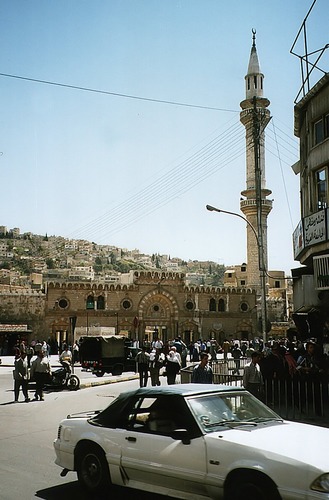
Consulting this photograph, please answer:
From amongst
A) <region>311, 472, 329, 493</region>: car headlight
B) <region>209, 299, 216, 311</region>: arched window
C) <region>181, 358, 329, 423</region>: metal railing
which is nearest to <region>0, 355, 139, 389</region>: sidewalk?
<region>181, 358, 329, 423</region>: metal railing

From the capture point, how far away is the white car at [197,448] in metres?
4.37

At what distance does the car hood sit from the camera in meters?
4.35

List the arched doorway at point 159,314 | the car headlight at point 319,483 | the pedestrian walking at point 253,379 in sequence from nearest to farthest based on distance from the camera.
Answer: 1. the car headlight at point 319,483
2. the pedestrian walking at point 253,379
3. the arched doorway at point 159,314

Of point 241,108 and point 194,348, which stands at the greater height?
point 241,108

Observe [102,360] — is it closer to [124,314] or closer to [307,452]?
[307,452]

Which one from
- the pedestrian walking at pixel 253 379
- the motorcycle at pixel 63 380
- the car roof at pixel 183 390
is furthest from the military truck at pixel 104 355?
the car roof at pixel 183 390

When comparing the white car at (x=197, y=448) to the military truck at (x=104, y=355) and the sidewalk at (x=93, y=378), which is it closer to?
A: the sidewalk at (x=93, y=378)

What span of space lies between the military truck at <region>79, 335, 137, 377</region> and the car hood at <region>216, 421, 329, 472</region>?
17.8m

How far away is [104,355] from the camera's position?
73.9ft

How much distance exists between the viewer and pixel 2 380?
20.2 m

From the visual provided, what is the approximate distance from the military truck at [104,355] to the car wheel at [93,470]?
16701 mm

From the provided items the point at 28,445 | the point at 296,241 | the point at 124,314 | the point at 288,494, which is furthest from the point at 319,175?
the point at 124,314

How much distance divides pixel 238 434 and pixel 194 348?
85.0 ft

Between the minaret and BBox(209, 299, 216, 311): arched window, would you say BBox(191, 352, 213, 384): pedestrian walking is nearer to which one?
the minaret
